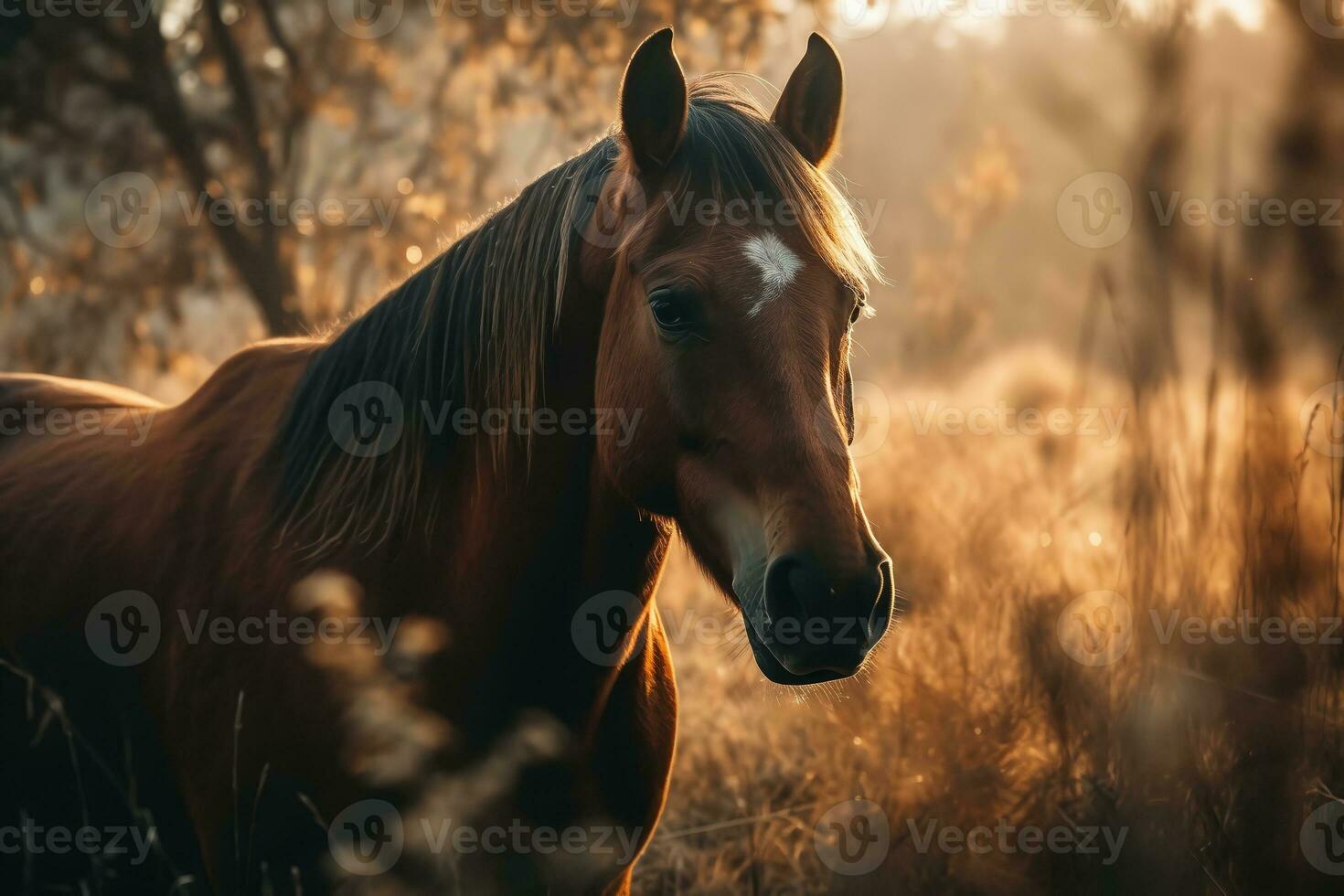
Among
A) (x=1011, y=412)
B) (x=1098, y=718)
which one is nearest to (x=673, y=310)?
(x=1098, y=718)

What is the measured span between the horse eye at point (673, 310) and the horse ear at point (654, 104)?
0.35 meters

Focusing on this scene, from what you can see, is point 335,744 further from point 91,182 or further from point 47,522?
point 91,182

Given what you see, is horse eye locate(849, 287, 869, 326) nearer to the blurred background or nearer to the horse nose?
the blurred background

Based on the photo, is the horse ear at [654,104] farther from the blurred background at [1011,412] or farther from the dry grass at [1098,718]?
the dry grass at [1098,718]

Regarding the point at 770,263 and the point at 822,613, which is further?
the point at 770,263

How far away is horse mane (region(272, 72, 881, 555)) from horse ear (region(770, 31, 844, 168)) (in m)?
0.12

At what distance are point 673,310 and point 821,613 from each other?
670 mm

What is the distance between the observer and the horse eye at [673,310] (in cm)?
207

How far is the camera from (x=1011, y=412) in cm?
669

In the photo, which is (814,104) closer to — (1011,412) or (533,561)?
(533,561)

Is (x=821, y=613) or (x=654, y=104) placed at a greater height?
(x=654, y=104)

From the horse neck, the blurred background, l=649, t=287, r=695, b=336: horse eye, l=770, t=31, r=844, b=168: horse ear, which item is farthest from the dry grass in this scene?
l=770, t=31, r=844, b=168: horse ear

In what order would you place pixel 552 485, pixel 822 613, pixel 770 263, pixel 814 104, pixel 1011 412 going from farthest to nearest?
pixel 1011 412
pixel 814 104
pixel 552 485
pixel 770 263
pixel 822 613

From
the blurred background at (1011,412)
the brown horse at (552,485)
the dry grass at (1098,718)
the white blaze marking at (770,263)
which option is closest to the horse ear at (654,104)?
the brown horse at (552,485)
